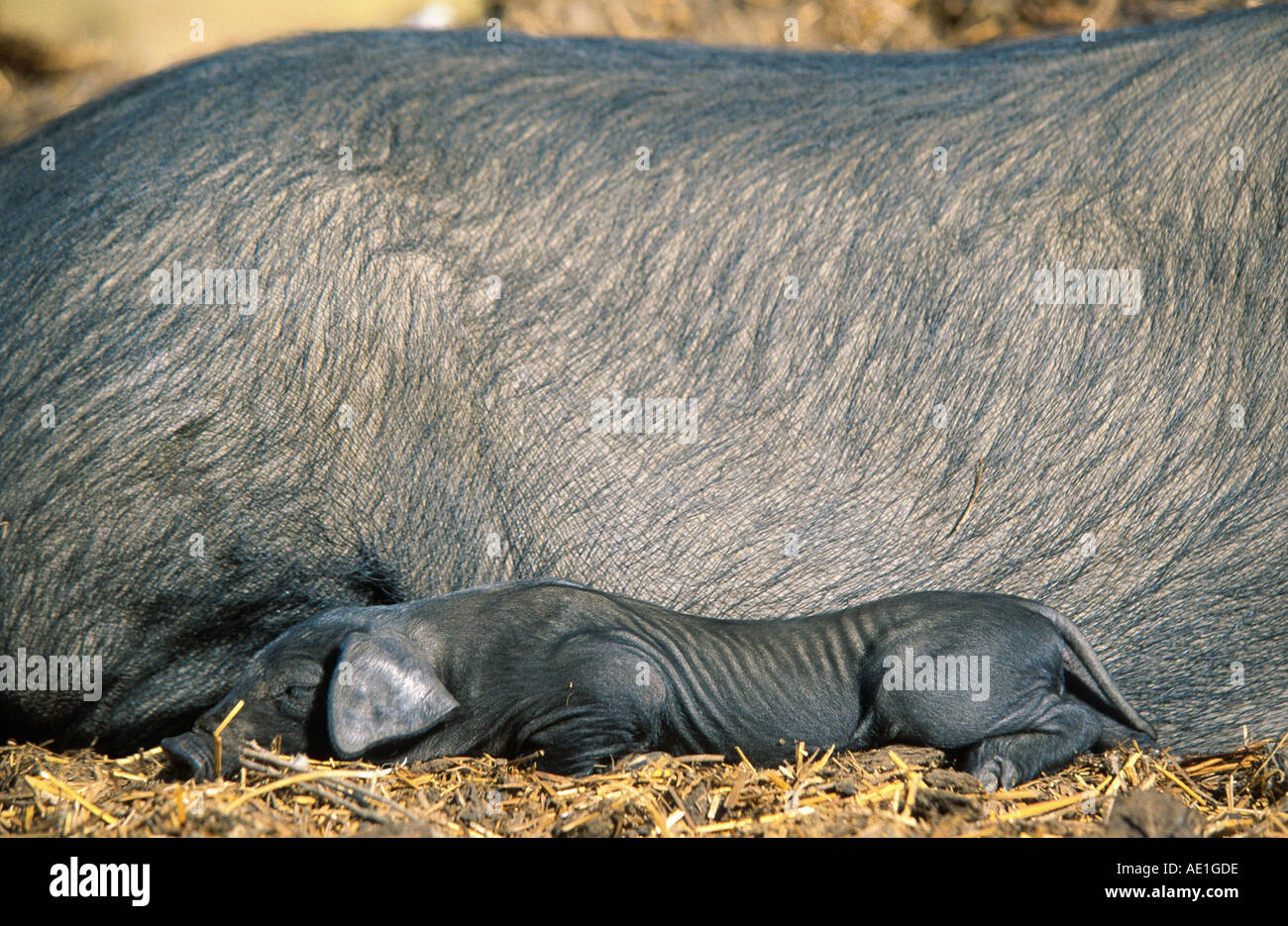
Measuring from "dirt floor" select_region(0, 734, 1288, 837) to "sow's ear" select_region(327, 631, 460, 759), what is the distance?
0.06 meters

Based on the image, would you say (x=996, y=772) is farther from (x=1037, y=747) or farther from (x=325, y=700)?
(x=325, y=700)

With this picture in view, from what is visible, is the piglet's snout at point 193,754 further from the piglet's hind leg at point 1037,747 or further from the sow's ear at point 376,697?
the piglet's hind leg at point 1037,747

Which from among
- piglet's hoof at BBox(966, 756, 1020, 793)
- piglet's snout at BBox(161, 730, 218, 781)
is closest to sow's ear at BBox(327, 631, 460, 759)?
piglet's snout at BBox(161, 730, 218, 781)

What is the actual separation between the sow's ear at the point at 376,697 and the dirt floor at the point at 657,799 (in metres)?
0.06

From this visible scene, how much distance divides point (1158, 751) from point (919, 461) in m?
0.70

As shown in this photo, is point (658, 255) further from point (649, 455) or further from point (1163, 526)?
point (1163, 526)

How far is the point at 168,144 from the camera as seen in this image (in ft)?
8.29

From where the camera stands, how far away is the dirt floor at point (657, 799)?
5.90 ft

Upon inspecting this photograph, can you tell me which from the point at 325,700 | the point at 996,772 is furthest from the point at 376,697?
the point at 996,772

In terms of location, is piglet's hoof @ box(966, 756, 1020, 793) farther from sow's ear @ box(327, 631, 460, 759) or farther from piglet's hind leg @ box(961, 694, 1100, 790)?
sow's ear @ box(327, 631, 460, 759)

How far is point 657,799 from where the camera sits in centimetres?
192

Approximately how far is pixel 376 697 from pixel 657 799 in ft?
1.68

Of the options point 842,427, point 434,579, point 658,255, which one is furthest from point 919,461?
point 434,579

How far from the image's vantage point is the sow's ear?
2053mm
